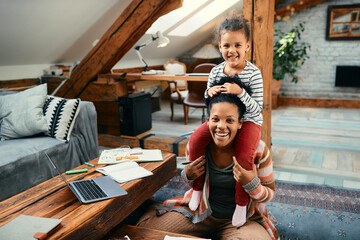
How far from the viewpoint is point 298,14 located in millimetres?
5879

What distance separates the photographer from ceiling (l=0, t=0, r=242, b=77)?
296 cm

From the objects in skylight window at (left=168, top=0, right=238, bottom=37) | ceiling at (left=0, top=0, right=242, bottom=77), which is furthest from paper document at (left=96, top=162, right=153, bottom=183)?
skylight window at (left=168, top=0, right=238, bottom=37)

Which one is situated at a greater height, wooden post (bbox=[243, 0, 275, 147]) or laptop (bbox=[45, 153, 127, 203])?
wooden post (bbox=[243, 0, 275, 147])

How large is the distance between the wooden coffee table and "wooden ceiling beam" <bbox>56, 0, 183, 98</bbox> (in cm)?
201

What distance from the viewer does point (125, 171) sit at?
67.2 inches

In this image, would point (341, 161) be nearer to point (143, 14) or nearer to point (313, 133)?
point (313, 133)

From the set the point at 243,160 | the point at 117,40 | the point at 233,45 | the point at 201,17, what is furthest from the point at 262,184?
the point at 201,17

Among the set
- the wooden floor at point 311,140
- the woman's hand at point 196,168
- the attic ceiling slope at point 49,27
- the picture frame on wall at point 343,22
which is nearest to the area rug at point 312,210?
the wooden floor at point 311,140

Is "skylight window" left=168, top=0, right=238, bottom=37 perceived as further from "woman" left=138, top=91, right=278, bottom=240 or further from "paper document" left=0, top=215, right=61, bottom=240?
"paper document" left=0, top=215, right=61, bottom=240

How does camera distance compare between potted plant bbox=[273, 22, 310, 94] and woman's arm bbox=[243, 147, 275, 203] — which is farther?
potted plant bbox=[273, 22, 310, 94]

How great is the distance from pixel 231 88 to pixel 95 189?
2.66 feet

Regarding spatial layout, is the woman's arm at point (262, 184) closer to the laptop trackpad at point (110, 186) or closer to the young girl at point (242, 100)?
the young girl at point (242, 100)

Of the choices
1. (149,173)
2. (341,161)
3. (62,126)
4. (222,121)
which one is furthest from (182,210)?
(341,161)

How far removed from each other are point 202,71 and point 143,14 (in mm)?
1035
